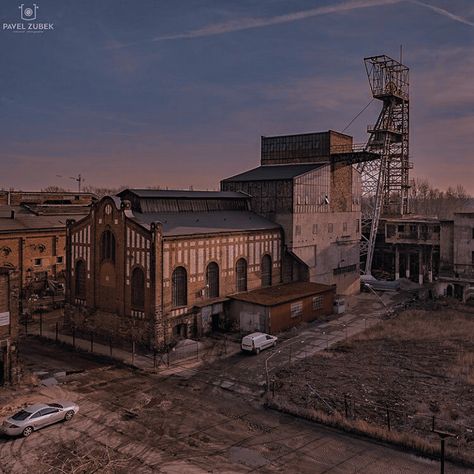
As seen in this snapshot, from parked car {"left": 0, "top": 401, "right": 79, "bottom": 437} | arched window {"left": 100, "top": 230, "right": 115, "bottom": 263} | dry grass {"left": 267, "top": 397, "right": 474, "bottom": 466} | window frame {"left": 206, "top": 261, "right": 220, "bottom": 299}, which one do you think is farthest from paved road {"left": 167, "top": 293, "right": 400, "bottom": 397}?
arched window {"left": 100, "top": 230, "right": 115, "bottom": 263}

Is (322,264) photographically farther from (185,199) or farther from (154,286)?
(154,286)

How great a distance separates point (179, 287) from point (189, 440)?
51.3 ft

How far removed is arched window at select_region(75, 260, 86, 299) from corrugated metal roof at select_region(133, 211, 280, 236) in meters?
6.02

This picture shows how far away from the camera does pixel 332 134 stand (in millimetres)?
50594

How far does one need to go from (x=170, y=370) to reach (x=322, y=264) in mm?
23669

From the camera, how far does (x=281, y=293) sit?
40.5 meters

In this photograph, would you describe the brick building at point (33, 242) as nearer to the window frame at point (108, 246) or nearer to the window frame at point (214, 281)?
the window frame at point (108, 246)

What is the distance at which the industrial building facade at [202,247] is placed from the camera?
34.0 meters

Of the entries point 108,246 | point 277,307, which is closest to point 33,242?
point 108,246

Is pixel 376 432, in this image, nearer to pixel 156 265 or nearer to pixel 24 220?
pixel 156 265

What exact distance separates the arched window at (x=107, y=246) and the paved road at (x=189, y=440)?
11.7 metres

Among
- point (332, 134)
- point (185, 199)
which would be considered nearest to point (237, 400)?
point (185, 199)

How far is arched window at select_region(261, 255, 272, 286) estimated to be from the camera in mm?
43062

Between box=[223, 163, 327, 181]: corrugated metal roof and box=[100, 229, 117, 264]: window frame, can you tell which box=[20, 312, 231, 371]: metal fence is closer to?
box=[100, 229, 117, 264]: window frame
